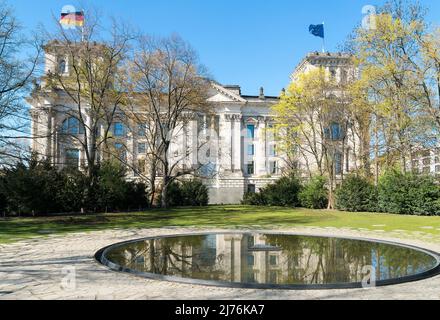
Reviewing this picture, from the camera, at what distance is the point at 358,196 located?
113 feet

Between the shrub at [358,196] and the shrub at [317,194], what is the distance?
4.33 metres

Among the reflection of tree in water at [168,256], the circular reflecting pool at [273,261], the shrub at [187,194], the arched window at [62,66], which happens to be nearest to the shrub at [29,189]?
the arched window at [62,66]

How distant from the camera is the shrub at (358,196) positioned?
34156 millimetres

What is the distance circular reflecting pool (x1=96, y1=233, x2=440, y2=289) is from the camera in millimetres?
8023

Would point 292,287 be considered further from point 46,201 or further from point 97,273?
point 46,201

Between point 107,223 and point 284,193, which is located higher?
point 284,193

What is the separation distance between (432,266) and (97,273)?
306 inches

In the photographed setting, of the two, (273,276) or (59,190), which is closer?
(273,276)

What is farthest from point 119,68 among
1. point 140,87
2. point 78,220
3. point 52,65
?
point 78,220

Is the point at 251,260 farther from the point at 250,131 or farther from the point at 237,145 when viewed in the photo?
the point at 250,131

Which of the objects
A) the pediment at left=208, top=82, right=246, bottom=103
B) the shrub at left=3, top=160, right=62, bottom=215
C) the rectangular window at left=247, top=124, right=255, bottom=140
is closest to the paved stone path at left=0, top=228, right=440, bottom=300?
the shrub at left=3, top=160, right=62, bottom=215

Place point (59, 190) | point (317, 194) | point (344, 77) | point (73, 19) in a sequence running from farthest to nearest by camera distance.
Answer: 1. point (317, 194)
2. point (344, 77)
3. point (73, 19)
4. point (59, 190)

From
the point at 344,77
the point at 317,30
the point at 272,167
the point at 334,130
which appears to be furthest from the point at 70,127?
the point at 272,167

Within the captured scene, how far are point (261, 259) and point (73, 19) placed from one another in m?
28.4
